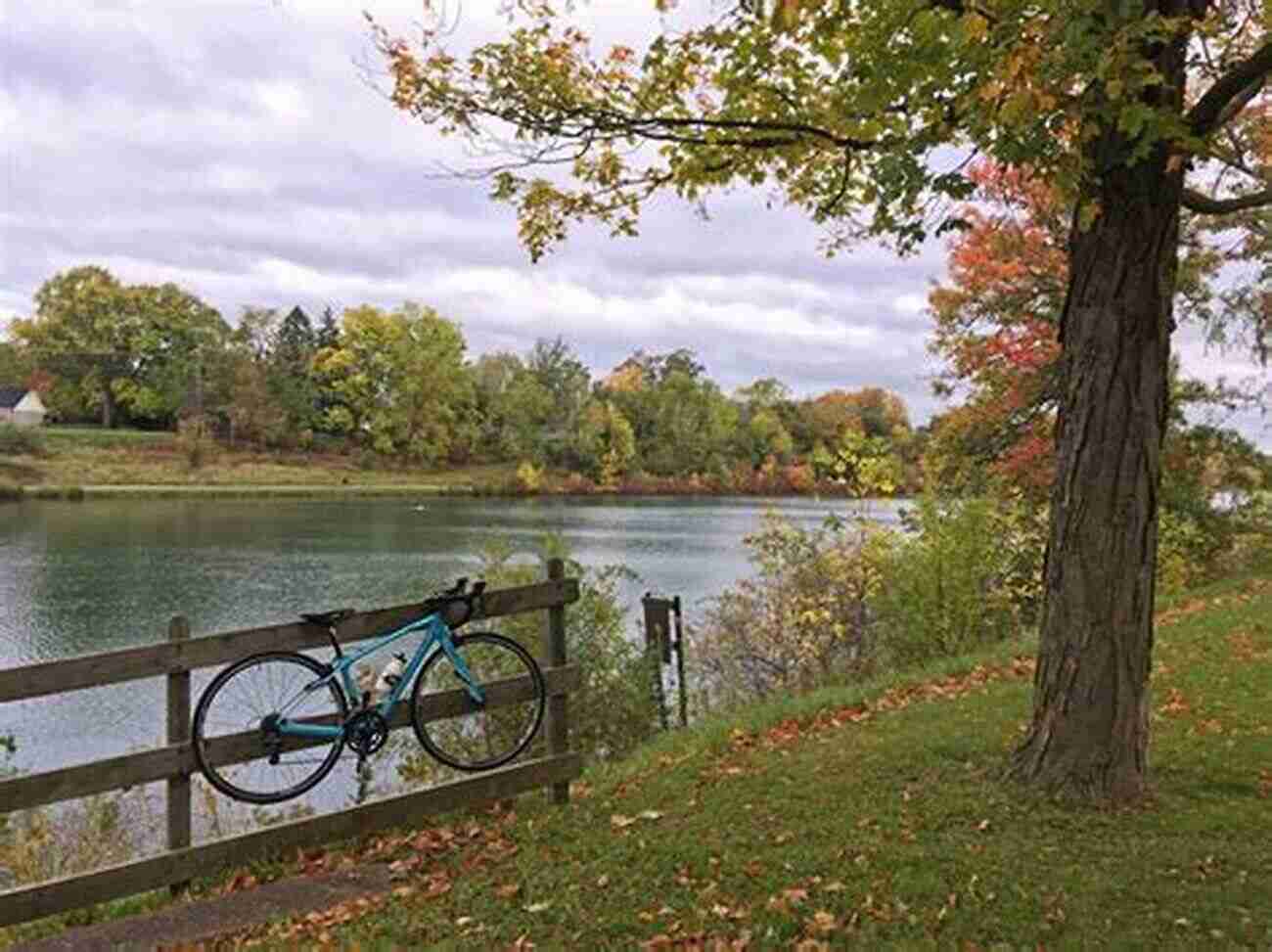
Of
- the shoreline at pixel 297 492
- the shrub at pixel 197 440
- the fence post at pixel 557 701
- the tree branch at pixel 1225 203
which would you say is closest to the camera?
the tree branch at pixel 1225 203

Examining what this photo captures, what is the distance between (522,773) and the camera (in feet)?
19.7

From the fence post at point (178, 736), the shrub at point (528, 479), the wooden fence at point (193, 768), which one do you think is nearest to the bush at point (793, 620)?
the wooden fence at point (193, 768)

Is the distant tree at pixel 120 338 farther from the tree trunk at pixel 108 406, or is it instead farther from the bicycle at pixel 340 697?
the bicycle at pixel 340 697

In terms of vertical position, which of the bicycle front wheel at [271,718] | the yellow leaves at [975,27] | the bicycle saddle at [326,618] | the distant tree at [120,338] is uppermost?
the distant tree at [120,338]

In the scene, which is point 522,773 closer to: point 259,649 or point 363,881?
point 363,881

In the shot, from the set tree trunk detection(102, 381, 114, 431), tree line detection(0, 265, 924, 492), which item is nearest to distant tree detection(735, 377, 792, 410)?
tree line detection(0, 265, 924, 492)

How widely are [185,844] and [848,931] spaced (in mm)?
3213

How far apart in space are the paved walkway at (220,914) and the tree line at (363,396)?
78476 mm

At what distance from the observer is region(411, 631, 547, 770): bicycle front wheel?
5.99m

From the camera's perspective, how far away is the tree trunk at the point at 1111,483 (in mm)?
5137

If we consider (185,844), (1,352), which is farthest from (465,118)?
(1,352)

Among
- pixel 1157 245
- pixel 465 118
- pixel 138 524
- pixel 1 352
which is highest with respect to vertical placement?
pixel 1 352

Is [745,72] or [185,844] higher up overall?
[745,72]

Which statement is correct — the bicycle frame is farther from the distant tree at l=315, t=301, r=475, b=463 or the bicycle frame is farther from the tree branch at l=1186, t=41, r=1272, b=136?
the distant tree at l=315, t=301, r=475, b=463
